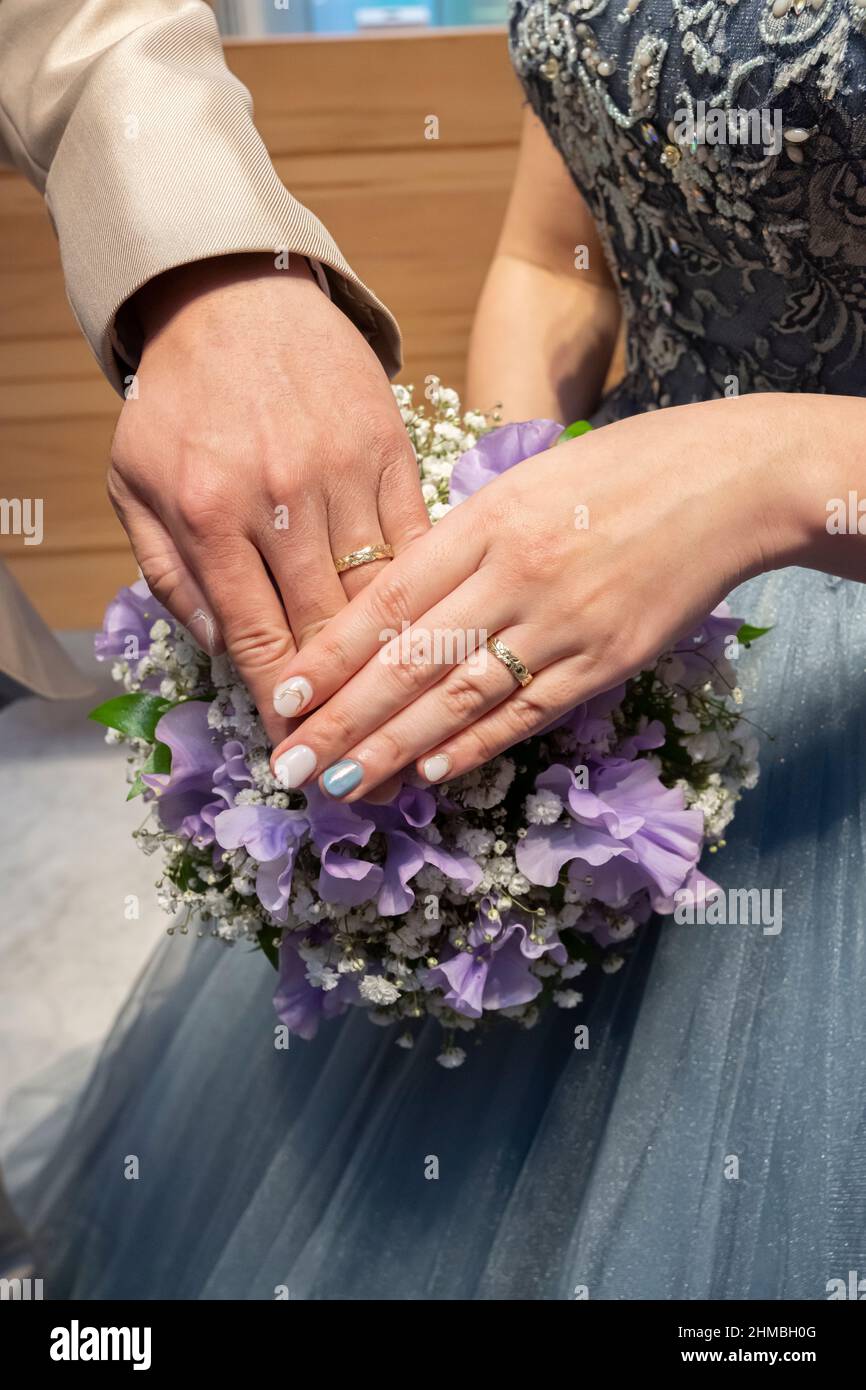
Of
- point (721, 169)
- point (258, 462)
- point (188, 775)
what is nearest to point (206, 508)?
point (258, 462)

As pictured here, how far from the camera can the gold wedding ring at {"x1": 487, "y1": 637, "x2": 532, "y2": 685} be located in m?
0.49

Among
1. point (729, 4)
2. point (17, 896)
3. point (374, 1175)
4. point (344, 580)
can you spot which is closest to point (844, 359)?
point (729, 4)

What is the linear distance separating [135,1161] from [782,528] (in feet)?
2.20

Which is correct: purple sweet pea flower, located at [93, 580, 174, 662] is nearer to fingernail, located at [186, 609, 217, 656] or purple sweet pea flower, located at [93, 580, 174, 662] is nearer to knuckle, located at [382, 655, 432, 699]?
fingernail, located at [186, 609, 217, 656]

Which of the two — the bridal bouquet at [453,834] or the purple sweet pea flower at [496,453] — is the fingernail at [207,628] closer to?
the bridal bouquet at [453,834]

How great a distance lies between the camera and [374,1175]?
0.69 m

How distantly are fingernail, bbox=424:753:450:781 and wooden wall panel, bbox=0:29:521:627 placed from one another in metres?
1.11

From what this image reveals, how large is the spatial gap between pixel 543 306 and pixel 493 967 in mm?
630

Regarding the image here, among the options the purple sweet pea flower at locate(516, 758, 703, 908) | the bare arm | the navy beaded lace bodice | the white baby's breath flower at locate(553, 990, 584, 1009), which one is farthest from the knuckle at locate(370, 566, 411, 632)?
the bare arm

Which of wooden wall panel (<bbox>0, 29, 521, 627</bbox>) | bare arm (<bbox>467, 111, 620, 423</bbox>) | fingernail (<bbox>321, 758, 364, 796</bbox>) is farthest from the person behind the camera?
wooden wall panel (<bbox>0, 29, 521, 627</bbox>)

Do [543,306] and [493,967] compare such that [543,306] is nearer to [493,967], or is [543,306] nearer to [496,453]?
[496,453]

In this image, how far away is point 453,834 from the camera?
1.75 ft

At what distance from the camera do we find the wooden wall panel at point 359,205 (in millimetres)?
1325
